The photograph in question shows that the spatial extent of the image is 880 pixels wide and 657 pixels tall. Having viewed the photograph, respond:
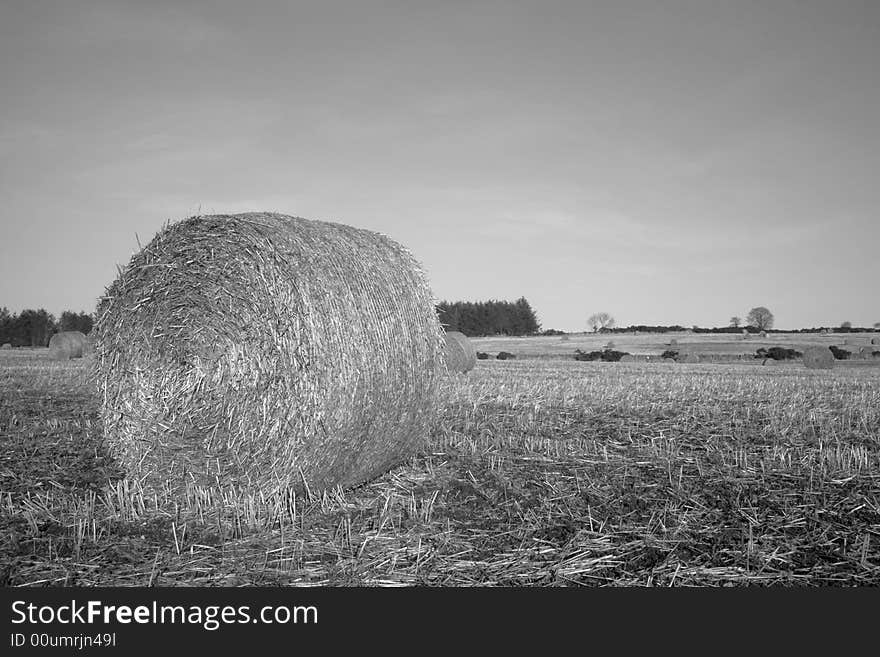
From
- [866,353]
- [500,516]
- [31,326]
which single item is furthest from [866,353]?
[31,326]

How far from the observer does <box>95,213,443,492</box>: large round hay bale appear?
19.8ft

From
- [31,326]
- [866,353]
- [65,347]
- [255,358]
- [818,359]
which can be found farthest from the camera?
[31,326]

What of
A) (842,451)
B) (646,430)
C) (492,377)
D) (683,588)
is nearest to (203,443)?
(683,588)

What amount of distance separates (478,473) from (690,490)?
1952 millimetres

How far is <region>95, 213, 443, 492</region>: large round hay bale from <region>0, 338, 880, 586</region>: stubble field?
325 millimetres

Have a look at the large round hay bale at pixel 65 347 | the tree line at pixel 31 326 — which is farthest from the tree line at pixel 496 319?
the large round hay bale at pixel 65 347

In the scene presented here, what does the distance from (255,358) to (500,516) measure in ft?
8.08

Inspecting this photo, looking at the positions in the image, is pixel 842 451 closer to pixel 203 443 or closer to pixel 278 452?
pixel 278 452

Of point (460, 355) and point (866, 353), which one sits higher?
point (460, 355)

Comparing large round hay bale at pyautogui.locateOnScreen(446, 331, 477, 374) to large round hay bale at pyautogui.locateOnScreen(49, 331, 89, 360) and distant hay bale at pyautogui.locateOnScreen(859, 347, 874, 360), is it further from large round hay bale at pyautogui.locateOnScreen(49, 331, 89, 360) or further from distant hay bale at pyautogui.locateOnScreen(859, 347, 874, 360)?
distant hay bale at pyautogui.locateOnScreen(859, 347, 874, 360)

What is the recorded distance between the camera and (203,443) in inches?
247

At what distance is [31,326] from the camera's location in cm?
7731

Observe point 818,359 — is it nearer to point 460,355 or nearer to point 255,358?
point 460,355

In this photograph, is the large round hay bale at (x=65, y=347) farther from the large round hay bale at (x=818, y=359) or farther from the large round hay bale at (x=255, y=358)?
the large round hay bale at (x=818, y=359)
